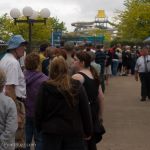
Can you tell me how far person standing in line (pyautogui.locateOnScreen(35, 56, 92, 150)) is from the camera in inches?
219

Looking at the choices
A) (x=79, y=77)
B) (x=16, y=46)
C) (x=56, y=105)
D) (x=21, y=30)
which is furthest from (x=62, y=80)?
(x=21, y=30)

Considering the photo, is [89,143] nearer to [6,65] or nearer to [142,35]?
[6,65]

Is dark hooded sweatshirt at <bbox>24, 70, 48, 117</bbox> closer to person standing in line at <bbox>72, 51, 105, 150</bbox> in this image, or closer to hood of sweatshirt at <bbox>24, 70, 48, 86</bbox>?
hood of sweatshirt at <bbox>24, 70, 48, 86</bbox>

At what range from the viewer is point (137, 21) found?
193ft

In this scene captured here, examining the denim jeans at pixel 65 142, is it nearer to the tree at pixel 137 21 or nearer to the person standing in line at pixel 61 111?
the person standing in line at pixel 61 111

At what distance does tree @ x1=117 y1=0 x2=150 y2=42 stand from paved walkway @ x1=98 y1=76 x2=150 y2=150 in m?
38.5

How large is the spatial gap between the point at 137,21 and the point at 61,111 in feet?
178

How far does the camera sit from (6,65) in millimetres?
7098

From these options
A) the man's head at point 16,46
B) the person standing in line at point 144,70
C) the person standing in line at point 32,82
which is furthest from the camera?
the person standing in line at point 144,70

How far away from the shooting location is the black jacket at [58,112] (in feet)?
18.3

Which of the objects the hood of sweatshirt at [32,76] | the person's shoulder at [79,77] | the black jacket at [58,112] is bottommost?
the black jacket at [58,112]

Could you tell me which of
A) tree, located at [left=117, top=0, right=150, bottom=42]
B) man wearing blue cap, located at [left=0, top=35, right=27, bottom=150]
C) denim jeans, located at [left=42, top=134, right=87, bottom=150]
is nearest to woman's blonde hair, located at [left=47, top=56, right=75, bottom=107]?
denim jeans, located at [left=42, top=134, right=87, bottom=150]

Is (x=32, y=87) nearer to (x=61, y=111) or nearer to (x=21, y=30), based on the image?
(x=61, y=111)

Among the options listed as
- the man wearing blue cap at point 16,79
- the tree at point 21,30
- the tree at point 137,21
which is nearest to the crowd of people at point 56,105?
the man wearing blue cap at point 16,79
